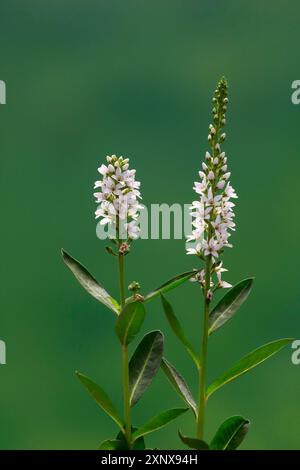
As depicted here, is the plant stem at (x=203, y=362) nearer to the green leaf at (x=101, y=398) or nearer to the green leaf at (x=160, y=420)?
the green leaf at (x=160, y=420)

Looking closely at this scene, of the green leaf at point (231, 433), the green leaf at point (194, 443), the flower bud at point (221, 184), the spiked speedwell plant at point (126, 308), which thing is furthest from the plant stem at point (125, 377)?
the flower bud at point (221, 184)

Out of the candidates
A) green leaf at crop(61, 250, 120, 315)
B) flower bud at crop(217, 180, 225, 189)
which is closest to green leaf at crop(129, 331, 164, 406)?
green leaf at crop(61, 250, 120, 315)

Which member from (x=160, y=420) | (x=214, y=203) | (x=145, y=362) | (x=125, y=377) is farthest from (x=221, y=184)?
(x=160, y=420)

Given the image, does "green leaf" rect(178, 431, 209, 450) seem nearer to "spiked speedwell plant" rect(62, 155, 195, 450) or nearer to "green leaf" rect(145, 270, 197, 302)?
"spiked speedwell plant" rect(62, 155, 195, 450)

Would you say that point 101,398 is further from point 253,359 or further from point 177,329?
point 253,359

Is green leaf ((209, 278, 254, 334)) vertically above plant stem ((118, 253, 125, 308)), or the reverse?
plant stem ((118, 253, 125, 308))
